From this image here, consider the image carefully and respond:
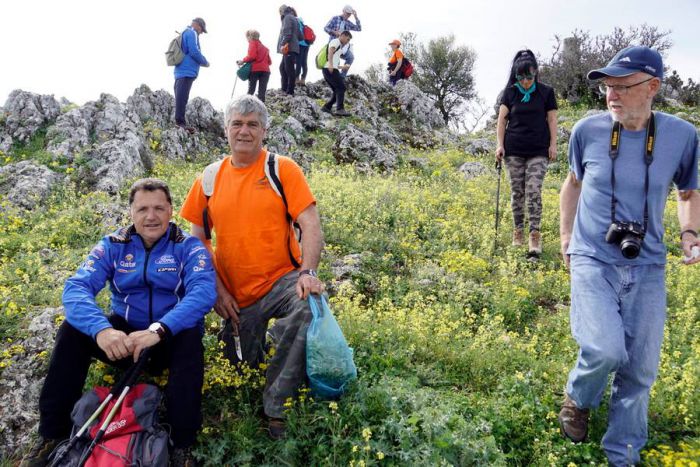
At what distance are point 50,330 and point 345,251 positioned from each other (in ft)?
12.8

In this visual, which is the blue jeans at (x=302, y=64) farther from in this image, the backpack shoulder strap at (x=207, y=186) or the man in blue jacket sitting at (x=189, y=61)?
the backpack shoulder strap at (x=207, y=186)

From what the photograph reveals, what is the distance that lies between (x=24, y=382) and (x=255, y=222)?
2.36 meters

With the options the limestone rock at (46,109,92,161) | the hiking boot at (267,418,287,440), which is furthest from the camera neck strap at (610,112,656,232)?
the limestone rock at (46,109,92,161)

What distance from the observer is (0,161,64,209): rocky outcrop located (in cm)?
870

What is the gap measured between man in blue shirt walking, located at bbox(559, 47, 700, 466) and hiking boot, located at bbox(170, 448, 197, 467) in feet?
8.87

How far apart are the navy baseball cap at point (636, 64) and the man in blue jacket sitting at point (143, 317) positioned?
3172mm

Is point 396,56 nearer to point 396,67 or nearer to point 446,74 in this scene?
point 396,67

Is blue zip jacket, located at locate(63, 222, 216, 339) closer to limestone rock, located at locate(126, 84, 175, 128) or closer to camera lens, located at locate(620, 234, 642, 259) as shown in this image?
camera lens, located at locate(620, 234, 642, 259)

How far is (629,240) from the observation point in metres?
3.09

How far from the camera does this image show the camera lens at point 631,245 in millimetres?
3070

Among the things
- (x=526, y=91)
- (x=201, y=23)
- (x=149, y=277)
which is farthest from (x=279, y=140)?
(x=149, y=277)

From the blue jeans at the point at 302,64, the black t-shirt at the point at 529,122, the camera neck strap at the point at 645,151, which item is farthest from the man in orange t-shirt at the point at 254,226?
the blue jeans at the point at 302,64

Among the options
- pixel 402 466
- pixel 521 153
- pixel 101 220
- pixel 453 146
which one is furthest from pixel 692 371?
pixel 453 146

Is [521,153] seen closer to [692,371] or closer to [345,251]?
[345,251]
